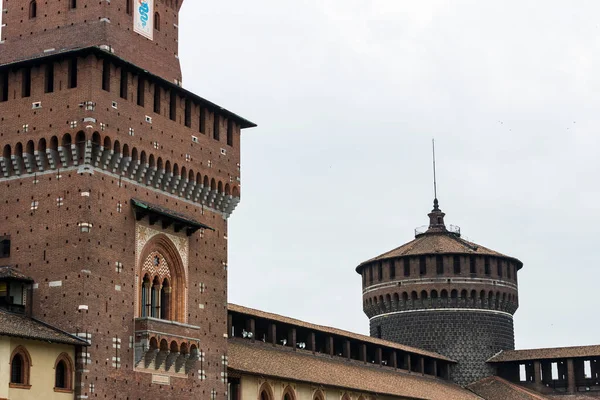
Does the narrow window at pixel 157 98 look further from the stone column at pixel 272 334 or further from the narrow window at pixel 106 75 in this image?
the stone column at pixel 272 334

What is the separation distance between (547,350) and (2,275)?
1563 inches

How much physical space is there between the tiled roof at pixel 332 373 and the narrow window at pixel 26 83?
13069 millimetres

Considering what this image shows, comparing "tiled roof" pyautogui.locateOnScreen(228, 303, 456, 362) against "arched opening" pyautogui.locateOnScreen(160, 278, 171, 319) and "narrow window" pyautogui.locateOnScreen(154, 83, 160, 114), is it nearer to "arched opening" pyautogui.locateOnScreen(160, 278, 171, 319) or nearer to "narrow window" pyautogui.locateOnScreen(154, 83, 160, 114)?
"arched opening" pyautogui.locateOnScreen(160, 278, 171, 319)

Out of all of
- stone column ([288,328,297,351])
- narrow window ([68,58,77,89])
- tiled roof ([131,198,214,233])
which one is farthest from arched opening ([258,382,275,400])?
narrow window ([68,58,77,89])

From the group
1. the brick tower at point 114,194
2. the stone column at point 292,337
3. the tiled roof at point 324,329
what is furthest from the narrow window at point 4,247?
the stone column at point 292,337

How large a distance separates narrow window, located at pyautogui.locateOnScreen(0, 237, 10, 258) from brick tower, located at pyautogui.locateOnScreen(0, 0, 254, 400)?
5cm

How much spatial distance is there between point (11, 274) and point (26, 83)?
6.73m

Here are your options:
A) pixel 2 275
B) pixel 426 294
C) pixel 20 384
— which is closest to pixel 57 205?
pixel 2 275

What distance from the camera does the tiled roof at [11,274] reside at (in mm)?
36750

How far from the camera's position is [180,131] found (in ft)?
140

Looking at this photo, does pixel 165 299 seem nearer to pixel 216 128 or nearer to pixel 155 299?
pixel 155 299

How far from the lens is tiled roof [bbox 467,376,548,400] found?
212ft

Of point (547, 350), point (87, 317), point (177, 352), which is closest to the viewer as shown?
point (87, 317)

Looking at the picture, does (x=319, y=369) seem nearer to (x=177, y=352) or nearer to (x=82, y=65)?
(x=177, y=352)
